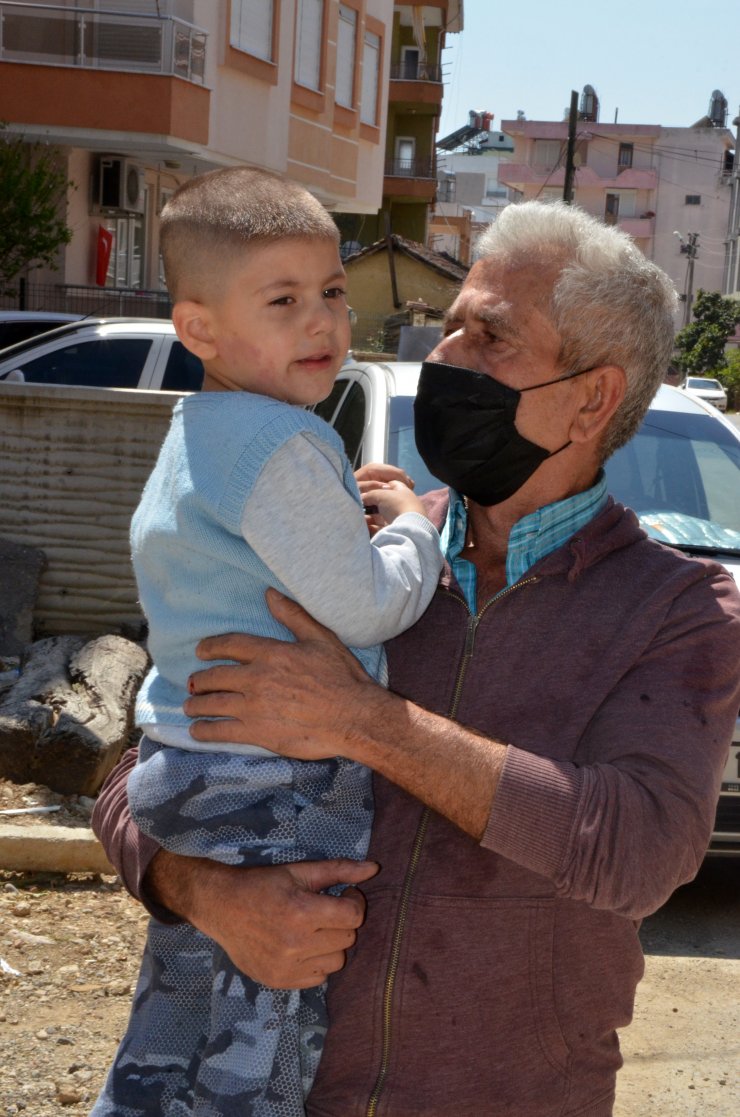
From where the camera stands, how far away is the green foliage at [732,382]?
5800cm

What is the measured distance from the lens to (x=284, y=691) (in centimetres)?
215

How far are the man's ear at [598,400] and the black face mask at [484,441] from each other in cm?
3

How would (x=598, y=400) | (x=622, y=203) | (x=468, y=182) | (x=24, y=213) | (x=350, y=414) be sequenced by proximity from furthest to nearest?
1. (x=468, y=182)
2. (x=622, y=203)
3. (x=24, y=213)
4. (x=350, y=414)
5. (x=598, y=400)

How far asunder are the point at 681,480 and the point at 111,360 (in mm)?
5745

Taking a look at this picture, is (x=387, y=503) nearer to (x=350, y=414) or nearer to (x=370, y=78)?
(x=350, y=414)

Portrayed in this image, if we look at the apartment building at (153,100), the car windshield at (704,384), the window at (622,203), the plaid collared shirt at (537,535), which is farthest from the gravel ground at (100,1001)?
the window at (622,203)

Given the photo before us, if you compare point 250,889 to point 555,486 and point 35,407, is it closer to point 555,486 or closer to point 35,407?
point 555,486

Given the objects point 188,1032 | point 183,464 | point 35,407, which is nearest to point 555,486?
point 183,464

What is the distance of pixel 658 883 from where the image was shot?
6.86ft

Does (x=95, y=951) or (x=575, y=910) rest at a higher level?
(x=575, y=910)

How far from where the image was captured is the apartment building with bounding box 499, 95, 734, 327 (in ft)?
267

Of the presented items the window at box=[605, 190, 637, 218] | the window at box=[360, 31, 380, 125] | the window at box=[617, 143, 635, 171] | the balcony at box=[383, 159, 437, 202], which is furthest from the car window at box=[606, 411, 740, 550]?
the window at box=[617, 143, 635, 171]

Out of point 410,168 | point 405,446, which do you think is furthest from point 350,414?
point 410,168

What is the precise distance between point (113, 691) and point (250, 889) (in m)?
4.41
